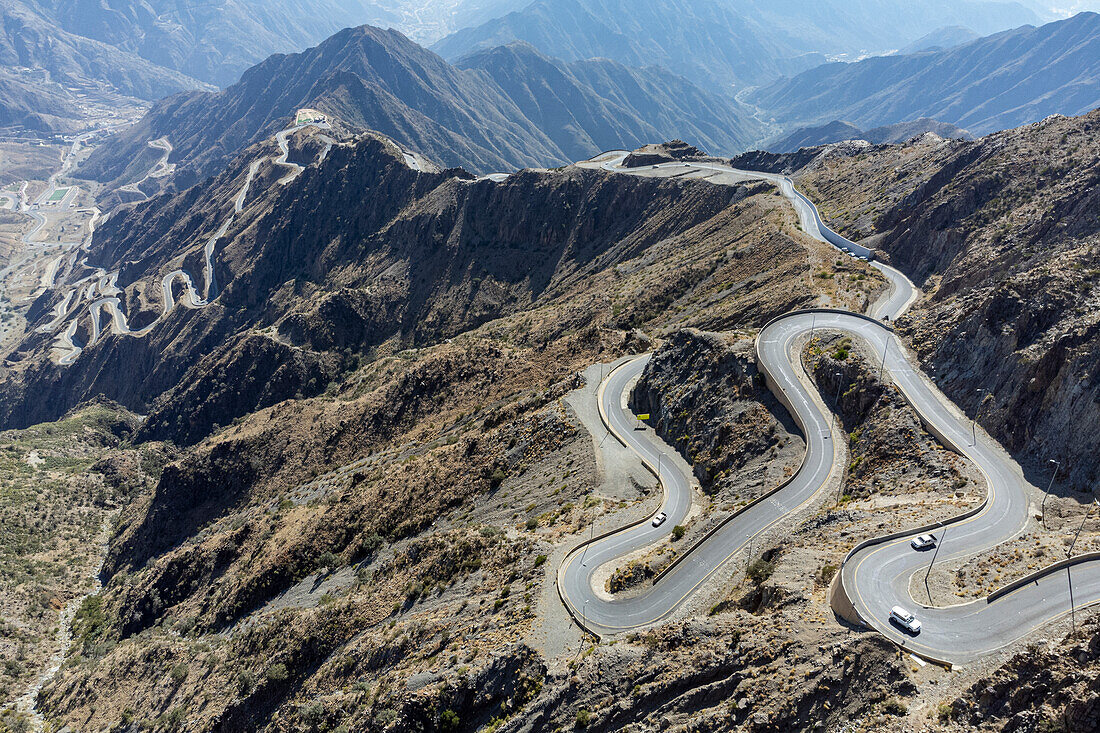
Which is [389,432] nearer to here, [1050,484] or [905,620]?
[905,620]

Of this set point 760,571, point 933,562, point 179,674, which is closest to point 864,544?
point 933,562

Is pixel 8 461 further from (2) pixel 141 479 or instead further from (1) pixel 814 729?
(1) pixel 814 729

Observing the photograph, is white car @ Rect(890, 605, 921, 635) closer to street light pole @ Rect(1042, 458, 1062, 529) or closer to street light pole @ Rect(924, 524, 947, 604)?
street light pole @ Rect(924, 524, 947, 604)

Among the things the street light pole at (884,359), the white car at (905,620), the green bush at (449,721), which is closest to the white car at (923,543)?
the white car at (905,620)

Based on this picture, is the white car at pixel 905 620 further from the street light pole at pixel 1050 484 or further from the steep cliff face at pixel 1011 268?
the steep cliff face at pixel 1011 268

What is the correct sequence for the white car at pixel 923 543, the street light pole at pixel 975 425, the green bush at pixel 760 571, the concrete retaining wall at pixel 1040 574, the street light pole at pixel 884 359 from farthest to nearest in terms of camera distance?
the street light pole at pixel 884 359
the street light pole at pixel 975 425
the green bush at pixel 760 571
the white car at pixel 923 543
the concrete retaining wall at pixel 1040 574

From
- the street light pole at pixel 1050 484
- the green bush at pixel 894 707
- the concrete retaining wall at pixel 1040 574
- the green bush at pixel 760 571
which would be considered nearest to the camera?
the green bush at pixel 894 707
